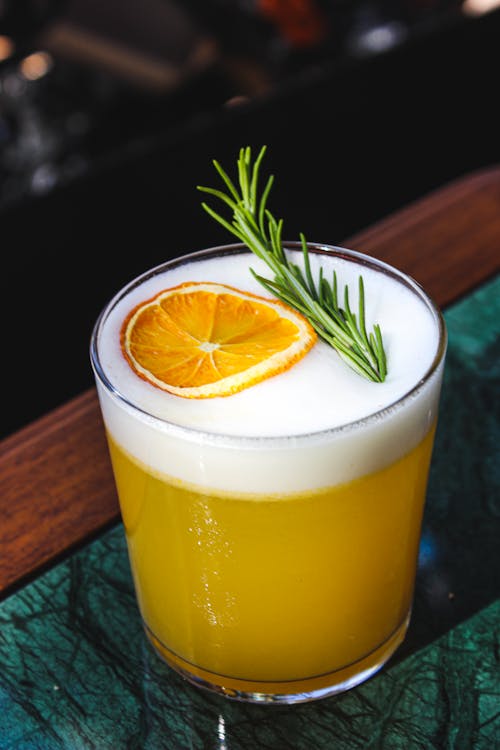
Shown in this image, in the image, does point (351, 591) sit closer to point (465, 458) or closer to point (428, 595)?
point (428, 595)

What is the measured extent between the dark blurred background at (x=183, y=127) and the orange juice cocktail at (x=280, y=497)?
1.04 meters

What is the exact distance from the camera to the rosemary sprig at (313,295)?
78 cm

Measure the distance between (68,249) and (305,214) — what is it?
0.67 meters

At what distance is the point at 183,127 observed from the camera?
2.11m

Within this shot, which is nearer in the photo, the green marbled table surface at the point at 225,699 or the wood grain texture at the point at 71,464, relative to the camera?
the green marbled table surface at the point at 225,699

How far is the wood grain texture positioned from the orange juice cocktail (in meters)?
0.12

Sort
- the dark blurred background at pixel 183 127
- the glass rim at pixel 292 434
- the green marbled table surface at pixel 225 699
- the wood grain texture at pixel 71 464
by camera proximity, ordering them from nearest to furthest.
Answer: the glass rim at pixel 292 434, the green marbled table surface at pixel 225 699, the wood grain texture at pixel 71 464, the dark blurred background at pixel 183 127

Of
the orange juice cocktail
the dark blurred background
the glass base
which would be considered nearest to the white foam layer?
the orange juice cocktail

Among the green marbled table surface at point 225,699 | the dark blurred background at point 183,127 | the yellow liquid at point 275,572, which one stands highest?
the yellow liquid at point 275,572

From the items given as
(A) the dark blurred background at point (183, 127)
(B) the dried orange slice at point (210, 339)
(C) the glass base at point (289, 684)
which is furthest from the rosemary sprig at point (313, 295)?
(A) the dark blurred background at point (183, 127)

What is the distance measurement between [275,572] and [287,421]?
141 mm

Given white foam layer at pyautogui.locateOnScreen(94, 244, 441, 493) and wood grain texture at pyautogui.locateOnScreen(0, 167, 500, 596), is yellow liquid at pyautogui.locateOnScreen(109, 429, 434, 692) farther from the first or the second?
wood grain texture at pyautogui.locateOnScreen(0, 167, 500, 596)

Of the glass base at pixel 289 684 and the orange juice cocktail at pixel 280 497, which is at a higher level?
the orange juice cocktail at pixel 280 497

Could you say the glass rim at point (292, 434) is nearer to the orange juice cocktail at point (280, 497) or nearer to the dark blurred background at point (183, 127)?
the orange juice cocktail at point (280, 497)
